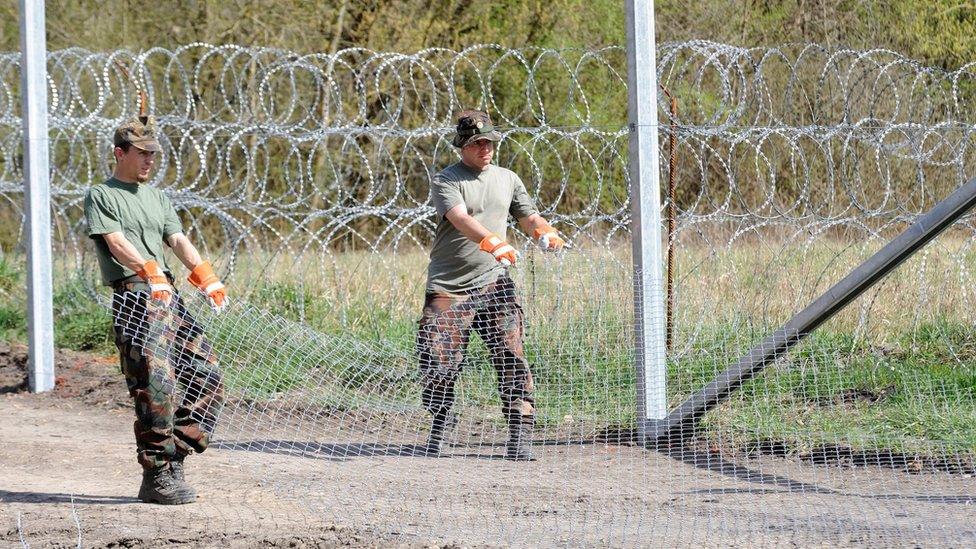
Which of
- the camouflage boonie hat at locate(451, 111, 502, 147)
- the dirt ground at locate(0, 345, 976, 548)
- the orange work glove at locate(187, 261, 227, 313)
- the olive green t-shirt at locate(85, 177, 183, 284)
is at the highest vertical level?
the camouflage boonie hat at locate(451, 111, 502, 147)

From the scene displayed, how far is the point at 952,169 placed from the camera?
12.1 metres

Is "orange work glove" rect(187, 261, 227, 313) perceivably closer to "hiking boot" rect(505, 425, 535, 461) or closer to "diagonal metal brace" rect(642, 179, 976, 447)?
"hiking boot" rect(505, 425, 535, 461)

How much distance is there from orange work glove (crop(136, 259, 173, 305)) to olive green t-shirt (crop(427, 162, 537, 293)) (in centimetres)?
154

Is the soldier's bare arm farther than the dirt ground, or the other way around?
the soldier's bare arm

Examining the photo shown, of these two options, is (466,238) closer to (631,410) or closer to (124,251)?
(631,410)

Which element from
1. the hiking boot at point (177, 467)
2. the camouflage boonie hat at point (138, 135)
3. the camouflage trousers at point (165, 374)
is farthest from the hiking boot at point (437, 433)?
the camouflage boonie hat at point (138, 135)

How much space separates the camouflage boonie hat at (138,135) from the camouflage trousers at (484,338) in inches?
64.8

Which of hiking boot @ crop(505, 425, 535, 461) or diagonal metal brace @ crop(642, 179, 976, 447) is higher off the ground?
diagonal metal brace @ crop(642, 179, 976, 447)

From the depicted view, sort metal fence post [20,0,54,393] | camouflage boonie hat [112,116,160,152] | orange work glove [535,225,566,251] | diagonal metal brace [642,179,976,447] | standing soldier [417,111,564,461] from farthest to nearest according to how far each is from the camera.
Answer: metal fence post [20,0,54,393] → standing soldier [417,111,564,461] → orange work glove [535,225,566,251] → camouflage boonie hat [112,116,160,152] → diagonal metal brace [642,179,976,447]

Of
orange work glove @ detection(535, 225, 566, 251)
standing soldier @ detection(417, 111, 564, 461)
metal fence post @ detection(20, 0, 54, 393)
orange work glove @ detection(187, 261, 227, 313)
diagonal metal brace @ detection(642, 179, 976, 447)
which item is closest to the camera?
diagonal metal brace @ detection(642, 179, 976, 447)

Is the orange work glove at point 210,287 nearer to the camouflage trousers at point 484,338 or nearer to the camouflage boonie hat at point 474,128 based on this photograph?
the camouflage trousers at point 484,338

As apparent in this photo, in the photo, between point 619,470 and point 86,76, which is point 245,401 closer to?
point 619,470

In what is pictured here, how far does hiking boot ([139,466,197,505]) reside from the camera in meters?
5.65

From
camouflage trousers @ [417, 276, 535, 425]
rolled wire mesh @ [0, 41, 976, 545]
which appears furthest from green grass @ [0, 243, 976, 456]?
camouflage trousers @ [417, 276, 535, 425]
